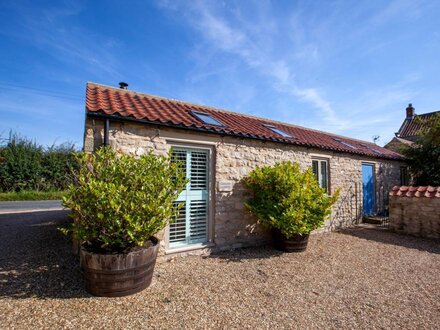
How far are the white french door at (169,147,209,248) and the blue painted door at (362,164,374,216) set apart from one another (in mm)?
7563

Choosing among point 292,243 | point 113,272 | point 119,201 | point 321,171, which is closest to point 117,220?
point 119,201

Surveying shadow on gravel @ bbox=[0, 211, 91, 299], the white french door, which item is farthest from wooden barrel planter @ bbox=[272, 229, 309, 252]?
shadow on gravel @ bbox=[0, 211, 91, 299]

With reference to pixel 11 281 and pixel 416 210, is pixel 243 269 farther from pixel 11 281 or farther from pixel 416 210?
pixel 416 210

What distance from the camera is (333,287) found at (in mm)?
3814

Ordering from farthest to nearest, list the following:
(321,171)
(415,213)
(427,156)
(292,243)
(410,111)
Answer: (410,111)
(427,156)
(321,171)
(415,213)
(292,243)

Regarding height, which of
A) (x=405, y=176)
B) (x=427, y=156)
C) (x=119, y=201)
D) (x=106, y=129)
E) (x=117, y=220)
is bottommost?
(x=117, y=220)

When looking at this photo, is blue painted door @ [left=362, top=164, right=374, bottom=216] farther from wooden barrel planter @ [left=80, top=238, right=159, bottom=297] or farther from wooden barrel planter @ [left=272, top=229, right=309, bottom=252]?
wooden barrel planter @ [left=80, top=238, right=159, bottom=297]

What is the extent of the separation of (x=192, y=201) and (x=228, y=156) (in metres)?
1.40

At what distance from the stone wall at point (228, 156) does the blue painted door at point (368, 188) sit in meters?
2.30

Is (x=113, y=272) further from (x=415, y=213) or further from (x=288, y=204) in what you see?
(x=415, y=213)

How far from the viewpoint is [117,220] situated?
3.28 meters

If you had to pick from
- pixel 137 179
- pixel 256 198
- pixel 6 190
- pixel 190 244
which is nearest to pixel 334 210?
pixel 256 198

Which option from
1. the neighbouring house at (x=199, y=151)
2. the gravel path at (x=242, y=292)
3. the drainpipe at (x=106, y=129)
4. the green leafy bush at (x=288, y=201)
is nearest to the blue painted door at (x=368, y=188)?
the neighbouring house at (x=199, y=151)

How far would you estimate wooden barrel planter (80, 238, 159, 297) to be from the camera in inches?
129
